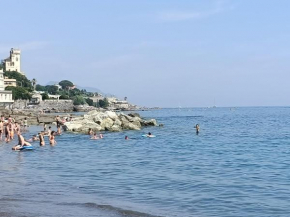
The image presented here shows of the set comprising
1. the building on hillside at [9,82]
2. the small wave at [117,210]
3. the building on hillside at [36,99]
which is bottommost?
the small wave at [117,210]

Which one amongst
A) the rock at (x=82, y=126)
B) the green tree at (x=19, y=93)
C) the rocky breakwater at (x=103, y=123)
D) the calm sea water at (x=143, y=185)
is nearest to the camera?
the calm sea water at (x=143, y=185)

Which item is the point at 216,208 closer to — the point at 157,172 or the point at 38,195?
the point at 38,195

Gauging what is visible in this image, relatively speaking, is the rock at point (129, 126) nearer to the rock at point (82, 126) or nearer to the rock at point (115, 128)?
the rock at point (115, 128)

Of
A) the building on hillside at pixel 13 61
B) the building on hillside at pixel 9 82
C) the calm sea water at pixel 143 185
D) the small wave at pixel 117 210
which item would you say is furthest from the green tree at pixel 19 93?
the small wave at pixel 117 210

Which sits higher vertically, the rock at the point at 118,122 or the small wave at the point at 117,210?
the rock at the point at 118,122

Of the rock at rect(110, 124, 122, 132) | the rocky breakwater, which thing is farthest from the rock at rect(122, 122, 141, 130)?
the rock at rect(110, 124, 122, 132)

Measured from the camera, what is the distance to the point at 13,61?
624 ft

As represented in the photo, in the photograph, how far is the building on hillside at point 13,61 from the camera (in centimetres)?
18875

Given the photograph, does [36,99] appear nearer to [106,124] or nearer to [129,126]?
[129,126]

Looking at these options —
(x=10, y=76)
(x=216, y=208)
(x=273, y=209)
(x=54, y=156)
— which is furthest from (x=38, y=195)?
(x=10, y=76)

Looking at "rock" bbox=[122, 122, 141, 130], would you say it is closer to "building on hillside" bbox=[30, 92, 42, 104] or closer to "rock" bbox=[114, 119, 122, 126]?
"rock" bbox=[114, 119, 122, 126]

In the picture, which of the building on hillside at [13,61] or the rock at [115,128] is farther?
the building on hillside at [13,61]

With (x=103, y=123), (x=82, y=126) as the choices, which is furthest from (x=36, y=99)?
(x=82, y=126)

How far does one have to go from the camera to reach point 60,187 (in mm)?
15445
